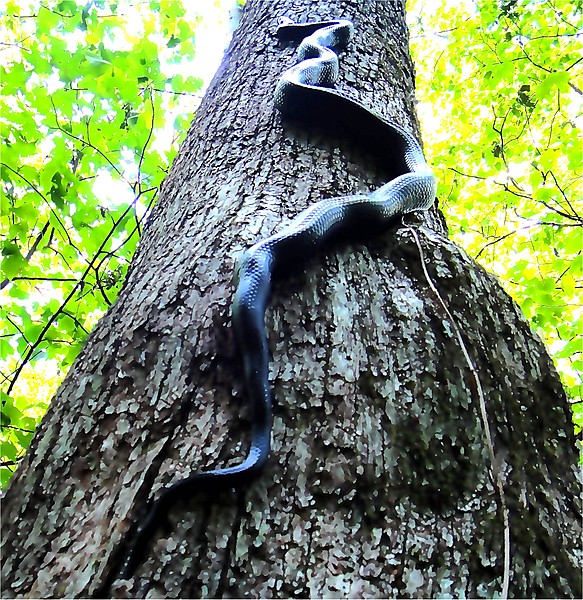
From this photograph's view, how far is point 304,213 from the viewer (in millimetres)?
1127

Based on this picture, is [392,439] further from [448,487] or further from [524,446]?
[524,446]

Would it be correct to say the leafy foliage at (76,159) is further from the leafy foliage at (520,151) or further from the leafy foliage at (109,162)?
the leafy foliage at (520,151)

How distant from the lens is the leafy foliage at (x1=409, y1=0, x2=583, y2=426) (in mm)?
3195

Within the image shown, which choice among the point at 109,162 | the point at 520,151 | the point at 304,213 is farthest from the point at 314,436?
the point at 520,151

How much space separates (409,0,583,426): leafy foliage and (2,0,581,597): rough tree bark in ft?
6.23

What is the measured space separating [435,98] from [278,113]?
490 centimetres

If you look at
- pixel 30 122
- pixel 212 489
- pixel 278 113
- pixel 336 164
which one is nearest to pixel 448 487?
pixel 212 489

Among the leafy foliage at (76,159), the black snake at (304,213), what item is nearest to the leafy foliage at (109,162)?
the leafy foliage at (76,159)

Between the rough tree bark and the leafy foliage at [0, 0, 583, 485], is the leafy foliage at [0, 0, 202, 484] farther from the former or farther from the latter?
the rough tree bark

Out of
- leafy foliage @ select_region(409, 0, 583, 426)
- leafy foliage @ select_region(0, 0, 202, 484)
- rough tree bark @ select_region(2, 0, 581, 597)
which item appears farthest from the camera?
leafy foliage @ select_region(409, 0, 583, 426)

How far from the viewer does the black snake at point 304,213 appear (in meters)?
0.71

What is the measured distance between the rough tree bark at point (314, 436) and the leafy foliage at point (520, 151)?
1897mm

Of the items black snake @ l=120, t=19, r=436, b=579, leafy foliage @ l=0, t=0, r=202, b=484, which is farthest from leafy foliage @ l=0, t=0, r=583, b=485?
black snake @ l=120, t=19, r=436, b=579

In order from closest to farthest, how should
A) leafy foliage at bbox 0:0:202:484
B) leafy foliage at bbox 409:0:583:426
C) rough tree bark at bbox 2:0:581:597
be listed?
1. rough tree bark at bbox 2:0:581:597
2. leafy foliage at bbox 0:0:202:484
3. leafy foliage at bbox 409:0:583:426
